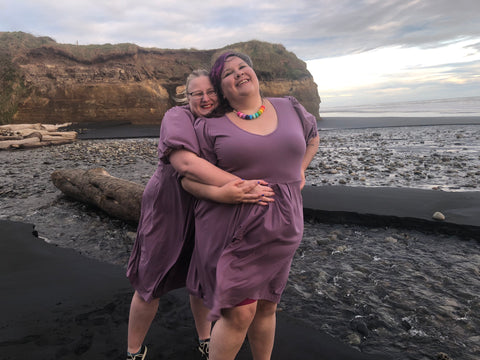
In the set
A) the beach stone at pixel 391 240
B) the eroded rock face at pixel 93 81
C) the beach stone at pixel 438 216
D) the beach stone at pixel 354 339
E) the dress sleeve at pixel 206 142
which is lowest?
the beach stone at pixel 354 339

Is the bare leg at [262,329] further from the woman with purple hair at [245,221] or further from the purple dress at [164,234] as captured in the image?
the purple dress at [164,234]

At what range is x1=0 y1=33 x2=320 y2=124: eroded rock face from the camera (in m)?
28.7

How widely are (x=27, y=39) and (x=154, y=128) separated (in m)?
19.3

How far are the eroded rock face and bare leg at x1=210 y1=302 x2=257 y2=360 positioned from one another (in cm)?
2556

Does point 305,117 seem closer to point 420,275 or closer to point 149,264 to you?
point 149,264

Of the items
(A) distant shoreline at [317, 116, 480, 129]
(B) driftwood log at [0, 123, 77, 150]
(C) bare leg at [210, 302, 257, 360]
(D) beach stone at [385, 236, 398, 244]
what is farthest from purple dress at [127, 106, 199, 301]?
(A) distant shoreline at [317, 116, 480, 129]

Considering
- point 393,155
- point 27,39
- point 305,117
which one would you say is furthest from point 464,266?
point 27,39

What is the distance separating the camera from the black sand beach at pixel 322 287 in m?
2.62

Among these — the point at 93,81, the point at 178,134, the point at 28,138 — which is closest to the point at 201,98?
the point at 178,134

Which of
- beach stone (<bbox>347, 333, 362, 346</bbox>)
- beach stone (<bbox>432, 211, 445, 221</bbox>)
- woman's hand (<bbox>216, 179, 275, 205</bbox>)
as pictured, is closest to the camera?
woman's hand (<bbox>216, 179, 275, 205</bbox>)

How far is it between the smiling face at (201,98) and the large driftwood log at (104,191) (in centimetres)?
388

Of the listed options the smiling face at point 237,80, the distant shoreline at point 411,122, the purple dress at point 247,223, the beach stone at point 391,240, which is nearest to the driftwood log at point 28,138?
the beach stone at point 391,240

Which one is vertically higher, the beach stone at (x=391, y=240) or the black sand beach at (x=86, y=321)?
the beach stone at (x=391, y=240)

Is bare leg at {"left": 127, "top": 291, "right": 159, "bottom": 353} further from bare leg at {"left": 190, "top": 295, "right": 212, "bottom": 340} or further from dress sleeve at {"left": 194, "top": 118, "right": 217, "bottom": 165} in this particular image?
dress sleeve at {"left": 194, "top": 118, "right": 217, "bottom": 165}
